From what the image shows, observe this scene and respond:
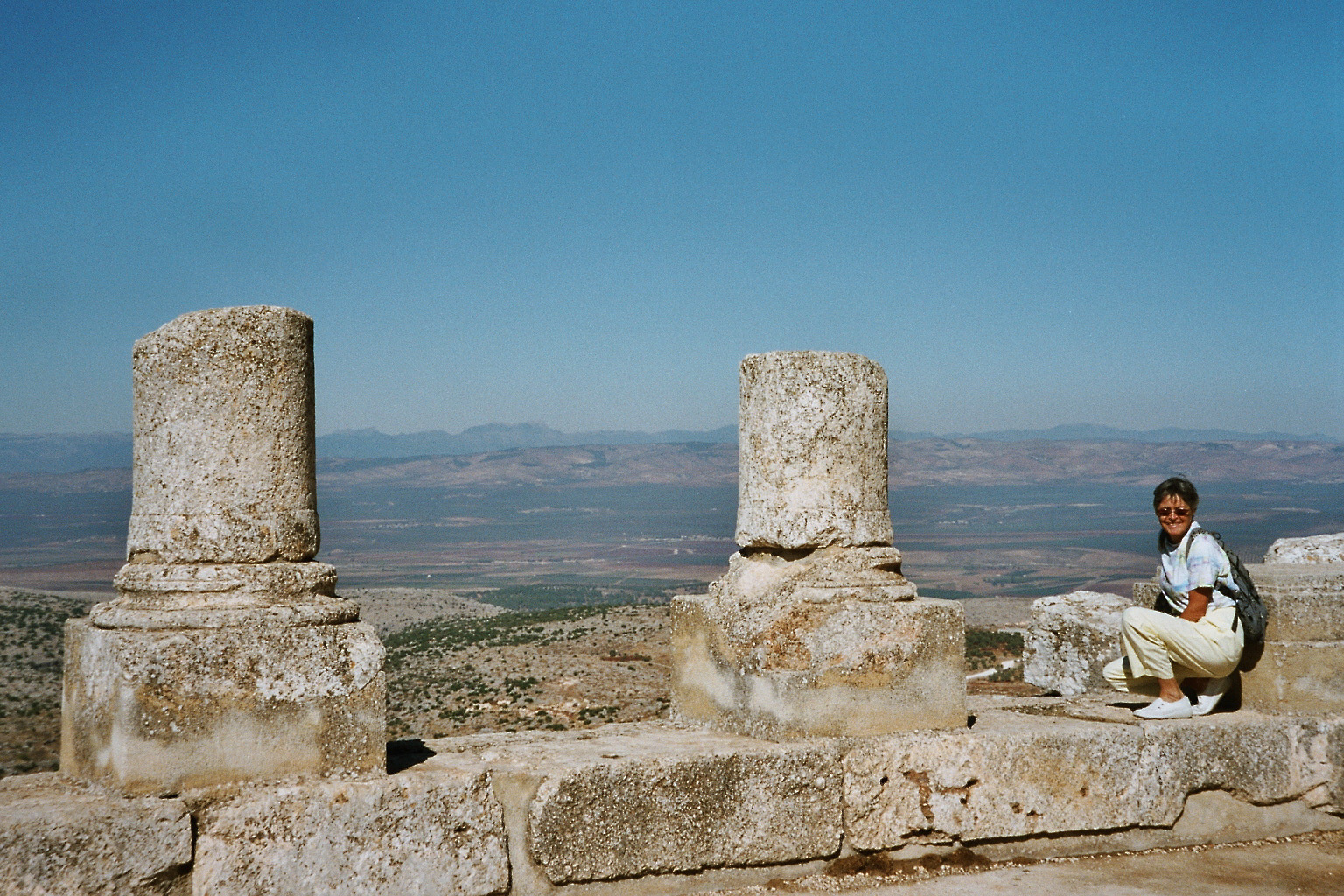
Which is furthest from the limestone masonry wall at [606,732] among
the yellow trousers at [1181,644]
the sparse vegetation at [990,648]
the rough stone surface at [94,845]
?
the sparse vegetation at [990,648]

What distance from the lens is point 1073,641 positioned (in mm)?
8578

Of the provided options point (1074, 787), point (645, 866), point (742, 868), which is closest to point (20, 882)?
point (645, 866)

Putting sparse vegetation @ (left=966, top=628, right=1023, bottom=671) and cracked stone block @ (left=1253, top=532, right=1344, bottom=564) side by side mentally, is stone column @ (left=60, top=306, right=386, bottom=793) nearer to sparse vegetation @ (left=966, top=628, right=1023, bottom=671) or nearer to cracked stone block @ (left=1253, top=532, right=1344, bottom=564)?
cracked stone block @ (left=1253, top=532, right=1344, bottom=564)

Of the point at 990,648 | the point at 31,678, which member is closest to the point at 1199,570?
the point at 990,648

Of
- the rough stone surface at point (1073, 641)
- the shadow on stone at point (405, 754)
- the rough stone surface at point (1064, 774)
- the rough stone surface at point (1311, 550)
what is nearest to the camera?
the shadow on stone at point (405, 754)

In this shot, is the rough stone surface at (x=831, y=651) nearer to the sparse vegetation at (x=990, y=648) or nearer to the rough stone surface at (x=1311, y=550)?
the rough stone surface at (x=1311, y=550)

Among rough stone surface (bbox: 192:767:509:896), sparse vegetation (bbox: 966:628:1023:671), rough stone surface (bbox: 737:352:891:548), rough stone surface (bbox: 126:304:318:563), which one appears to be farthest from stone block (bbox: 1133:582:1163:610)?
sparse vegetation (bbox: 966:628:1023:671)

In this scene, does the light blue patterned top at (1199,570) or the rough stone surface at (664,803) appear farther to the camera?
the light blue patterned top at (1199,570)

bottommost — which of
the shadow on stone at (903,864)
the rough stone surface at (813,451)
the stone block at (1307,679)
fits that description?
the shadow on stone at (903,864)

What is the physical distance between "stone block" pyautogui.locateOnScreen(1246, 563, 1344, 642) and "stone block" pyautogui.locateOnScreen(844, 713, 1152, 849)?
120 centimetres

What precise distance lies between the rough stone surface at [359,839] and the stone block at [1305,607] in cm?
413

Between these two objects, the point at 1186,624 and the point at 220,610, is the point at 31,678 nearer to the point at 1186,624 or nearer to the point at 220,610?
the point at 220,610

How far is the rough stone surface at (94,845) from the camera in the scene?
3740mm

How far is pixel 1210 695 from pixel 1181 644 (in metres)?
0.40
